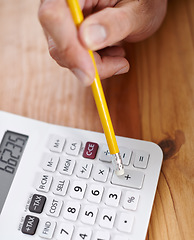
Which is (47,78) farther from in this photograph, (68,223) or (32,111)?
(68,223)

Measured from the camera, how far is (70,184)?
1.45 feet

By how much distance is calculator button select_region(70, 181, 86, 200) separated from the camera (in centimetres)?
43

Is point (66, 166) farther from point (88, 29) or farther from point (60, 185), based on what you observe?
point (88, 29)

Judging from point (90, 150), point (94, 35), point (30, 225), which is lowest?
point (30, 225)

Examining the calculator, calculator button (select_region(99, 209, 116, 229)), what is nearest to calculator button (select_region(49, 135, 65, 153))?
the calculator

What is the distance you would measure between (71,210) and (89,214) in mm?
22

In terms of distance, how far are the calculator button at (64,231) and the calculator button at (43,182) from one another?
0.16 feet

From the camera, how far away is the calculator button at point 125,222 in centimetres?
40

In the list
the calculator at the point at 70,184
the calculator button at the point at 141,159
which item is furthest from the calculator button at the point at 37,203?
the calculator button at the point at 141,159

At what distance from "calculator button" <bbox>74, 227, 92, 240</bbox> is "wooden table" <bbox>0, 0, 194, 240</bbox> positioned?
0.07 meters

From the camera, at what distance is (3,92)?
56 cm

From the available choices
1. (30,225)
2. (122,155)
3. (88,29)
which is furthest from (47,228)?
(88,29)

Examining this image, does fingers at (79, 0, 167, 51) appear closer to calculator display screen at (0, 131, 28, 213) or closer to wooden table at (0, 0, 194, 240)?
wooden table at (0, 0, 194, 240)

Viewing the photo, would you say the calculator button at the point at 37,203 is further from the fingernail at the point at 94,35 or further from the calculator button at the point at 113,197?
the fingernail at the point at 94,35
